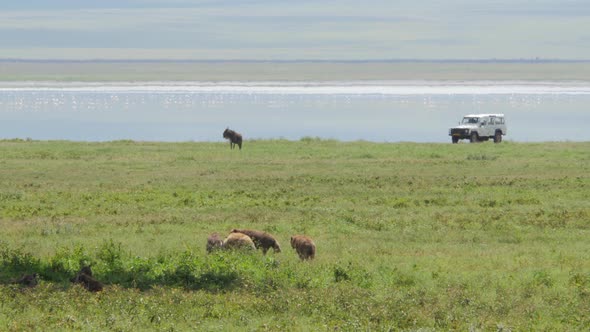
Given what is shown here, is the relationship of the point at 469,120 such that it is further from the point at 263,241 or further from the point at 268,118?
the point at 268,118

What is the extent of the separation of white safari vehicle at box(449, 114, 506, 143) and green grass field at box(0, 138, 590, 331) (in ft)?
55.2

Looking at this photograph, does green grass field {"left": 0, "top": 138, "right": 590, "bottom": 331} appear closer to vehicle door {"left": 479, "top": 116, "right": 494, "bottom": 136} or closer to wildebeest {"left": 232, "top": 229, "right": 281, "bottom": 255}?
wildebeest {"left": 232, "top": 229, "right": 281, "bottom": 255}

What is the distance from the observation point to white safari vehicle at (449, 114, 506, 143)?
57781 mm

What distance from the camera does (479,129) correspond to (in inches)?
2290

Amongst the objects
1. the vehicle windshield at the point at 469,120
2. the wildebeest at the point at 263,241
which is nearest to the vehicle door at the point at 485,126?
the vehicle windshield at the point at 469,120

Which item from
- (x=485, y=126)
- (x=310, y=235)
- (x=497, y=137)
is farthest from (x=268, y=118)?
(x=310, y=235)

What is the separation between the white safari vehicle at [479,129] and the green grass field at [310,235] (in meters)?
16.8

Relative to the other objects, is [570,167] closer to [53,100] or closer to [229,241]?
[229,241]

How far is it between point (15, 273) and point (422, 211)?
1159cm

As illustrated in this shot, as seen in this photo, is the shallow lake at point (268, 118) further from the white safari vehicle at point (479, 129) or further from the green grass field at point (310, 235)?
the green grass field at point (310, 235)

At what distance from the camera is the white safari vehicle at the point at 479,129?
57.8m

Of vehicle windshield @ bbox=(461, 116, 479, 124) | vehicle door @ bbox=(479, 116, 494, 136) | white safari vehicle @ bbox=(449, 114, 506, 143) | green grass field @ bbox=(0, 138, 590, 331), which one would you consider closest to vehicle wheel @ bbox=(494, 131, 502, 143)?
white safari vehicle @ bbox=(449, 114, 506, 143)

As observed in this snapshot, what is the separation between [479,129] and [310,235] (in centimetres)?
3781

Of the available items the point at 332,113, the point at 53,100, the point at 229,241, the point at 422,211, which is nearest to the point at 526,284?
the point at 229,241
